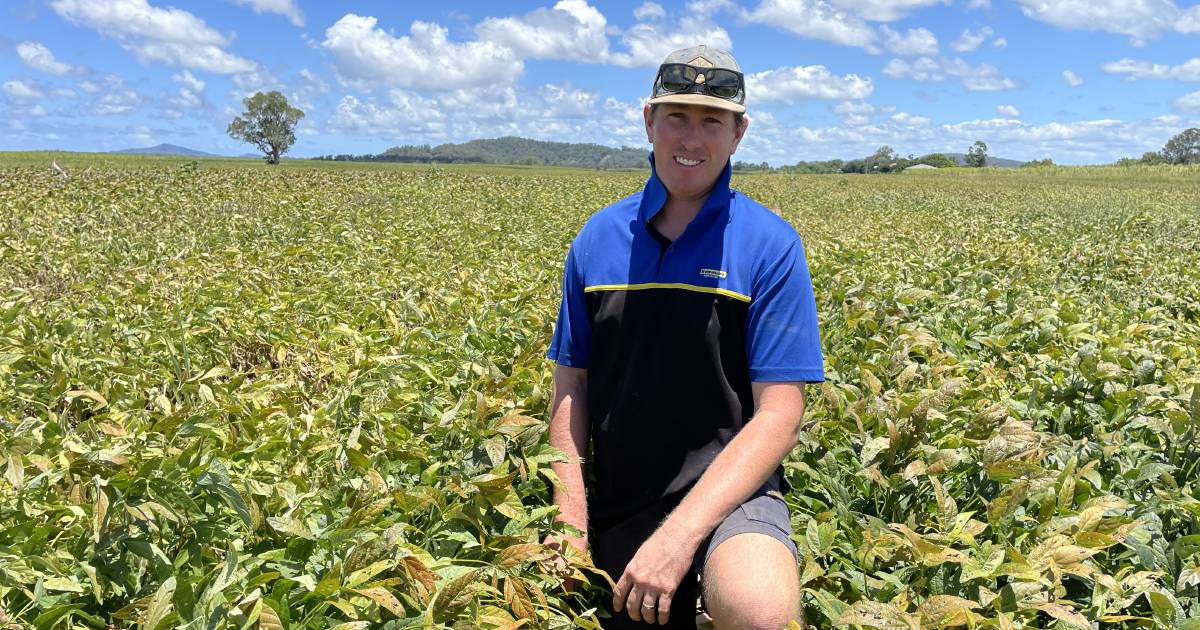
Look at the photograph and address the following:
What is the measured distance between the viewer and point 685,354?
2.58m

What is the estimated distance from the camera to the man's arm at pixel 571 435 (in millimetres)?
2545

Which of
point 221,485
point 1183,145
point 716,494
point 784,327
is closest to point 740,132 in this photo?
point 784,327

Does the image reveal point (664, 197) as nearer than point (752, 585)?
No

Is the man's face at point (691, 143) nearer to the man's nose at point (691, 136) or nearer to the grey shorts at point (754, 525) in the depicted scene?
the man's nose at point (691, 136)

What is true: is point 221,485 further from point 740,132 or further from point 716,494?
point 740,132

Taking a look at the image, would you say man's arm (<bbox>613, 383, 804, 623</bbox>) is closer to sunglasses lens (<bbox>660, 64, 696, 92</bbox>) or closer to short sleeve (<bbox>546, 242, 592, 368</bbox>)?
short sleeve (<bbox>546, 242, 592, 368</bbox>)

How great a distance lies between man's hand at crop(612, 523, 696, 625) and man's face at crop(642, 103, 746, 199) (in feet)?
3.69

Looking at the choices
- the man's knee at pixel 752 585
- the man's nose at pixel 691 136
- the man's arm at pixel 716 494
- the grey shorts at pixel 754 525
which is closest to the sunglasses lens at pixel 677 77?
the man's nose at pixel 691 136

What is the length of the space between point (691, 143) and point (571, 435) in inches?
41.6

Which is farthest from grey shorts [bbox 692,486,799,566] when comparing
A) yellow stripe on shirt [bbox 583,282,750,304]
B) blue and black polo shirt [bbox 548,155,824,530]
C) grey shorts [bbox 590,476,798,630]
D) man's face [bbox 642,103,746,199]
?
man's face [bbox 642,103,746,199]

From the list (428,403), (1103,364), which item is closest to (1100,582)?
(1103,364)

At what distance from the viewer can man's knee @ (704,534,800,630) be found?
2.07 meters

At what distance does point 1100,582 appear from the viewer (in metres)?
2.07

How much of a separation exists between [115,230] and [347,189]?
10.3 m
